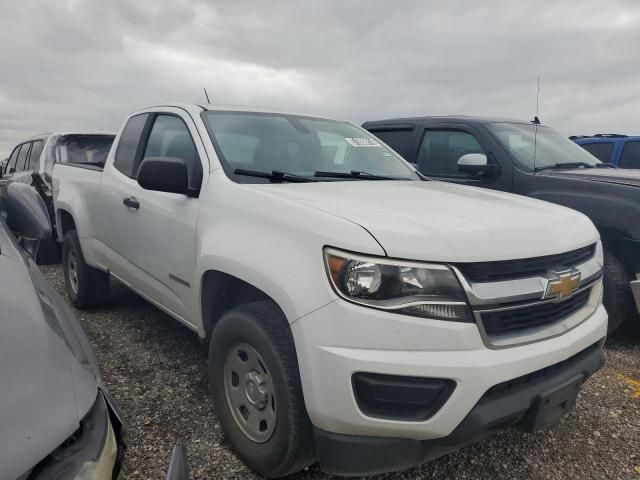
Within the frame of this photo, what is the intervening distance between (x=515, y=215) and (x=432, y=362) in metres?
0.85

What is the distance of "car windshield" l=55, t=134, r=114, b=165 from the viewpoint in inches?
264

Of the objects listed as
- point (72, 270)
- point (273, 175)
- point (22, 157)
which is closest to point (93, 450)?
point (273, 175)

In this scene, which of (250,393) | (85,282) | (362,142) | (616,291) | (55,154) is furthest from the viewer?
(55,154)

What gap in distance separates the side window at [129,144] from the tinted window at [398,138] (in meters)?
2.78

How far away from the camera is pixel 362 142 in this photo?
134 inches

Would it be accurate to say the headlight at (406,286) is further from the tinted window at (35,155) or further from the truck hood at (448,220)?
the tinted window at (35,155)

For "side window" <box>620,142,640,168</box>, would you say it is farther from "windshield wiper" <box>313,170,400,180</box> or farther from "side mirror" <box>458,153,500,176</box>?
"windshield wiper" <box>313,170,400,180</box>

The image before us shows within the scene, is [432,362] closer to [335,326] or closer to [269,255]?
[335,326]

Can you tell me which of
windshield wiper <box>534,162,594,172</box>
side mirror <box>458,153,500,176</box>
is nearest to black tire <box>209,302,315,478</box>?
side mirror <box>458,153,500,176</box>

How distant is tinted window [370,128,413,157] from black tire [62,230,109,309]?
3277 millimetres

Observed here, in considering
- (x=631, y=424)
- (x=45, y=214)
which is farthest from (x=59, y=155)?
(x=631, y=424)

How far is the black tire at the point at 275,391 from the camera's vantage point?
1865 millimetres

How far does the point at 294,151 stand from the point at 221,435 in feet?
5.43

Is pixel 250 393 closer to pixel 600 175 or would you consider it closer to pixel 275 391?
pixel 275 391
